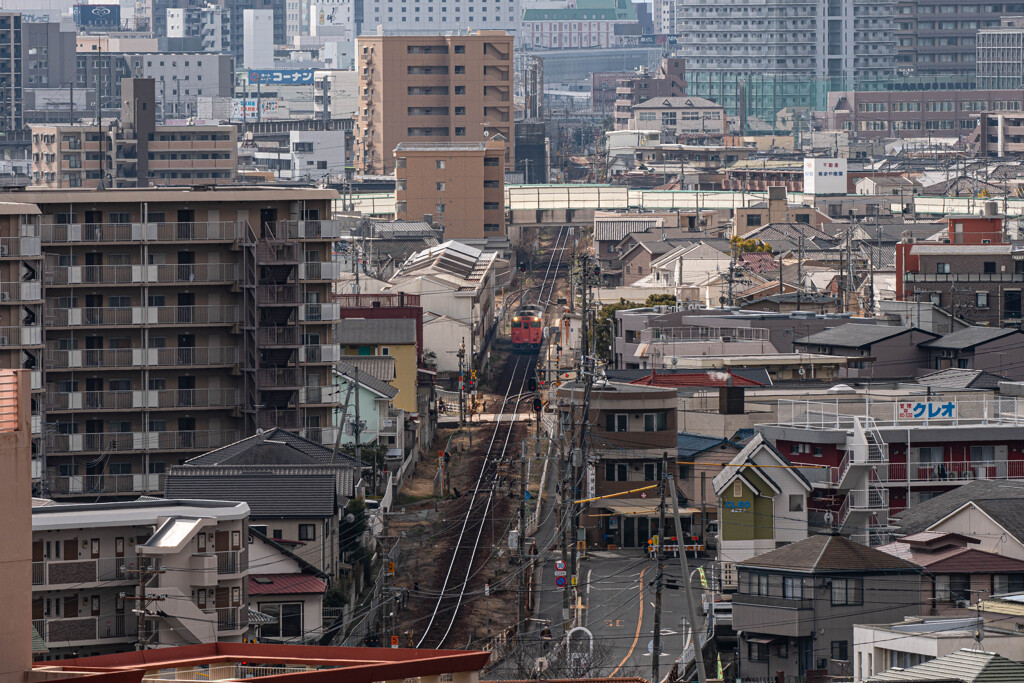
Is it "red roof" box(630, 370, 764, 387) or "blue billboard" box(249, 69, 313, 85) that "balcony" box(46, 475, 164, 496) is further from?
"blue billboard" box(249, 69, 313, 85)

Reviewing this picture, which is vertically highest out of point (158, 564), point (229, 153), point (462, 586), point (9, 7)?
point (9, 7)

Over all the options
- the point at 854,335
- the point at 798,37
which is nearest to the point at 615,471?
the point at 854,335

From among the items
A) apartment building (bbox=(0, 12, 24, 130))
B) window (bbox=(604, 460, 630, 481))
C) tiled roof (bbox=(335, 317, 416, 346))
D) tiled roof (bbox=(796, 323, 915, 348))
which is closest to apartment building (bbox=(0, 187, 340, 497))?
window (bbox=(604, 460, 630, 481))

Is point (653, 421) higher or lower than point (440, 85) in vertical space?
lower

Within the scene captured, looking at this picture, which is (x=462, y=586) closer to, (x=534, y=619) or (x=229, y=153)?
(x=534, y=619)

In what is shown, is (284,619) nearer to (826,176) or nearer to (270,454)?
(270,454)

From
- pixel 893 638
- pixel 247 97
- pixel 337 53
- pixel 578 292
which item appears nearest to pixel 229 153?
pixel 578 292
